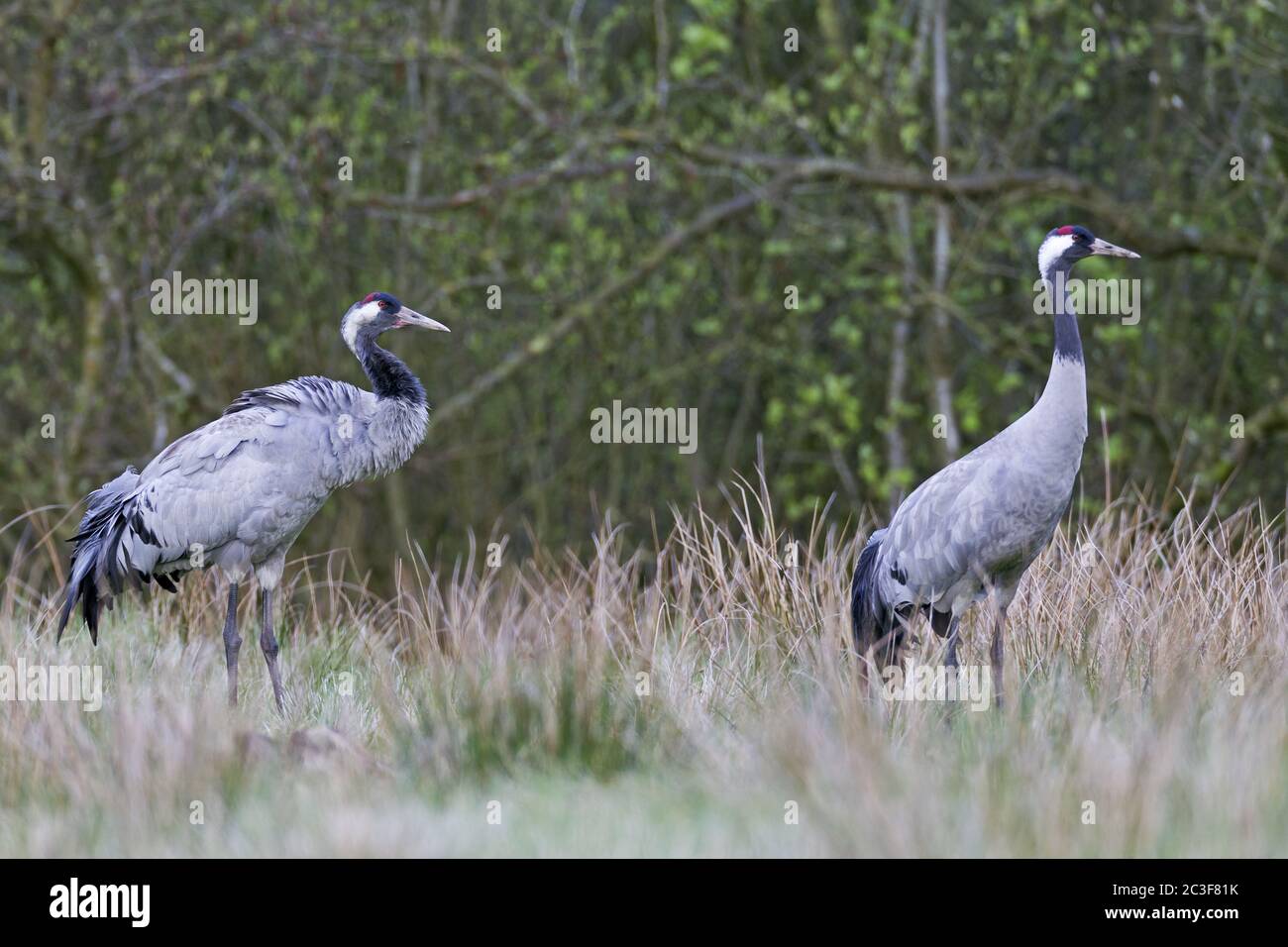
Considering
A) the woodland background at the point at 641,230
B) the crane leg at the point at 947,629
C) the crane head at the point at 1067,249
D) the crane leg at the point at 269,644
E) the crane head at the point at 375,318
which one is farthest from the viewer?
the woodland background at the point at 641,230

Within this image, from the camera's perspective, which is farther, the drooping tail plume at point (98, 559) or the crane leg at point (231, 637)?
the drooping tail plume at point (98, 559)

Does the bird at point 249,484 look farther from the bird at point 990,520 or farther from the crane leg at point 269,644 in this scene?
the bird at point 990,520

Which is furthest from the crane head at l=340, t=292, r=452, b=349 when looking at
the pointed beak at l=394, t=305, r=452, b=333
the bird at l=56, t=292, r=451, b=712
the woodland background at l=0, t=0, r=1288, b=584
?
the woodland background at l=0, t=0, r=1288, b=584

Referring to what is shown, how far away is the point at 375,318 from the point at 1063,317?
8.32 ft

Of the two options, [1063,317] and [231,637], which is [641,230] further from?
[1063,317]

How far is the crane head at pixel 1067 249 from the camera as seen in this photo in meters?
5.73

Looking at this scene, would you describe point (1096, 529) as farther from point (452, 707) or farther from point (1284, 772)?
point (452, 707)

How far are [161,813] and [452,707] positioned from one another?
2.98ft

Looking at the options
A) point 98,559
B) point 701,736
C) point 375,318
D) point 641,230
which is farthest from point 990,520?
point 641,230

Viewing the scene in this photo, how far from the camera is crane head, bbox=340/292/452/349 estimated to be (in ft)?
21.0

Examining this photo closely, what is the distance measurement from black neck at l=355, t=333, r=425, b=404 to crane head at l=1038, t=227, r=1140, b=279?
226 cm

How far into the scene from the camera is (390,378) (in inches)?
246

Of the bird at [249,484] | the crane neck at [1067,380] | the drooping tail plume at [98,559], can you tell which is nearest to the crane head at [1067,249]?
the crane neck at [1067,380]

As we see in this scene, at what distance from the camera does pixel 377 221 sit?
11219 mm
